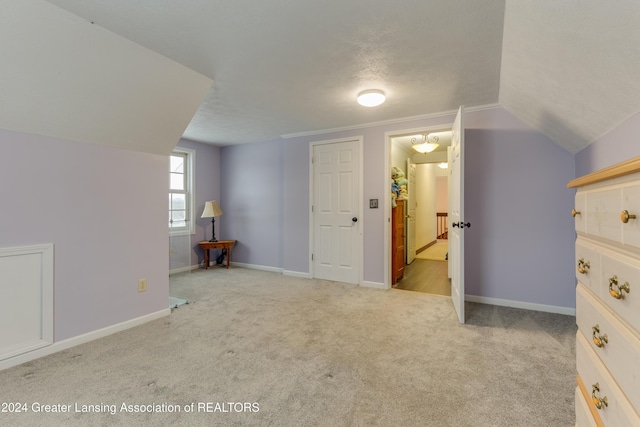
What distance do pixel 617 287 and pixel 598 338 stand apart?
221 millimetres

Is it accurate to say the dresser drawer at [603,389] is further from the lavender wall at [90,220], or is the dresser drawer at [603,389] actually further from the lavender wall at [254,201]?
the lavender wall at [254,201]

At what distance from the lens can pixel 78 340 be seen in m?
2.37

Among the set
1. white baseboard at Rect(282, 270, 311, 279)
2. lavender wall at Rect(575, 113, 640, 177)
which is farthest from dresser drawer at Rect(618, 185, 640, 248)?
white baseboard at Rect(282, 270, 311, 279)

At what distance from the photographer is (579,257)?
110cm

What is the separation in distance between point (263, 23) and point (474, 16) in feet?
4.23

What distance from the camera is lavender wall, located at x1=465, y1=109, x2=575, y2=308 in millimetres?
2998

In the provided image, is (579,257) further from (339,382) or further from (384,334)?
(384,334)

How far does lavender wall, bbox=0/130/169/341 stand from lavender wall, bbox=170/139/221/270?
6.62ft

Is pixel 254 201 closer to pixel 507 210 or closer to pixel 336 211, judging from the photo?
pixel 336 211

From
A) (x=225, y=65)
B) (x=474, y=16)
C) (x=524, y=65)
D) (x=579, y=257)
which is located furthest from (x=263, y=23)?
(x=579, y=257)

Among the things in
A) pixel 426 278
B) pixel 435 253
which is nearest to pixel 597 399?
pixel 426 278

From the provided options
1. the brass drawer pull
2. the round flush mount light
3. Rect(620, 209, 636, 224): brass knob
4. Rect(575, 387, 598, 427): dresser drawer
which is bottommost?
Rect(575, 387, 598, 427): dresser drawer

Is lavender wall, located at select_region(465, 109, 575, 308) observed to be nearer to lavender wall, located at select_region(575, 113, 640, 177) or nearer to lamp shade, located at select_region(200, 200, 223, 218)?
lavender wall, located at select_region(575, 113, 640, 177)

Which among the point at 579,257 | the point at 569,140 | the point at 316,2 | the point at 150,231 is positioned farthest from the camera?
the point at 150,231
